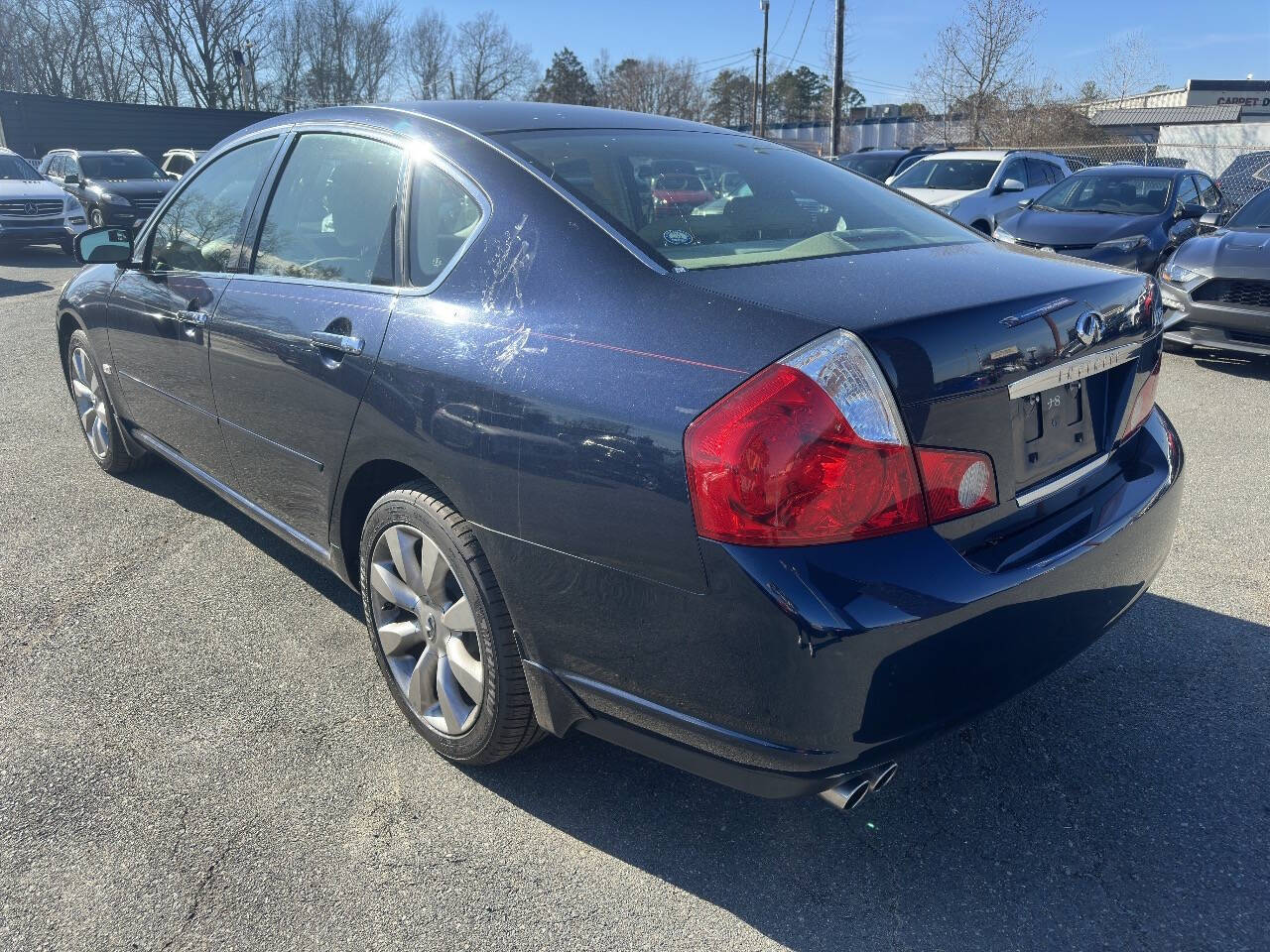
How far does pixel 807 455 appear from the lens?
1742mm

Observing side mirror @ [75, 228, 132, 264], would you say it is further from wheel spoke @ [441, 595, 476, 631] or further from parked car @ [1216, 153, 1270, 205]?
parked car @ [1216, 153, 1270, 205]

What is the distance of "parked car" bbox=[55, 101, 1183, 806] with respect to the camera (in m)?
1.77

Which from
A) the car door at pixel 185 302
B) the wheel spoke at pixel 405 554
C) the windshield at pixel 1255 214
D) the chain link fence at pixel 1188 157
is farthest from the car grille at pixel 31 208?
the chain link fence at pixel 1188 157

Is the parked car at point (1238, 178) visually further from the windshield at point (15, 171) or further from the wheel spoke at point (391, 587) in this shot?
the windshield at point (15, 171)

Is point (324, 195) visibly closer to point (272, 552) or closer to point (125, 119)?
point (272, 552)

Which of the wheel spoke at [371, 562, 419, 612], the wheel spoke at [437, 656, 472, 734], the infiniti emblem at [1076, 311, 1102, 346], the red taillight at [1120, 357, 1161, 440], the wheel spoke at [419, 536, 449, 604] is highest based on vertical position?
the infiniti emblem at [1076, 311, 1102, 346]

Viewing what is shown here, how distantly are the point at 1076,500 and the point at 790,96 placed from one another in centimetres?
8706

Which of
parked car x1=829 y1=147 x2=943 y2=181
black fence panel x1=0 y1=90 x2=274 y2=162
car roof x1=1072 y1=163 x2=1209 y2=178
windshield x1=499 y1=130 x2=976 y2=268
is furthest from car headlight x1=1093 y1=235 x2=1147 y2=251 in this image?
black fence panel x1=0 y1=90 x2=274 y2=162

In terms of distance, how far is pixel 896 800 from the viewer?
2.44m

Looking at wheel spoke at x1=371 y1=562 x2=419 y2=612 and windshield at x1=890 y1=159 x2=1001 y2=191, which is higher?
windshield at x1=890 y1=159 x2=1001 y2=191

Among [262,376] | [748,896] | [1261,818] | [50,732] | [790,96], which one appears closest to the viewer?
[748,896]

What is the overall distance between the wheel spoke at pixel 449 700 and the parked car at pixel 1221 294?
6640 mm

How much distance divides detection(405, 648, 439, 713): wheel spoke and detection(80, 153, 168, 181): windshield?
19184mm

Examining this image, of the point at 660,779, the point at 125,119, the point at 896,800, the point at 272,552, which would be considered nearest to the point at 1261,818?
the point at 896,800
